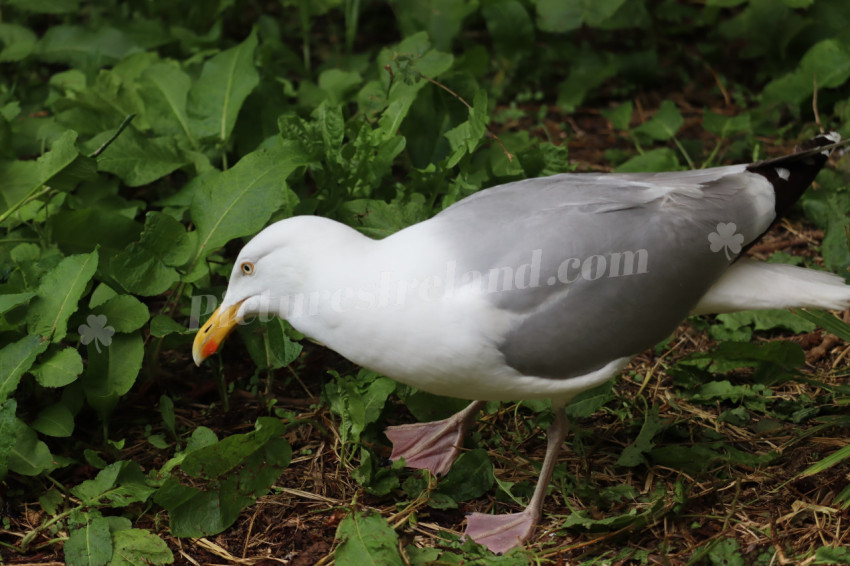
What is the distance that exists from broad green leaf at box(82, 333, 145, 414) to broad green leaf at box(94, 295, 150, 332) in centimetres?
6

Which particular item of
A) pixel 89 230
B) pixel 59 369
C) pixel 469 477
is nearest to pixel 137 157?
pixel 89 230

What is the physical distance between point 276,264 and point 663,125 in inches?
110

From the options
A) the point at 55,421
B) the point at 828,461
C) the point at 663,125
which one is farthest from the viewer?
the point at 663,125

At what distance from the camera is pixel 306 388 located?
373 cm

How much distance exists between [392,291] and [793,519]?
1.54 meters

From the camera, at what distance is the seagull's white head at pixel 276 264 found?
111 inches

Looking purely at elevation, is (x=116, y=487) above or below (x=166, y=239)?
below

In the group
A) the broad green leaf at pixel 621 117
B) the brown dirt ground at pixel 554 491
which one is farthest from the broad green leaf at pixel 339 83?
the brown dirt ground at pixel 554 491

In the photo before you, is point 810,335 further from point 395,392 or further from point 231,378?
point 231,378

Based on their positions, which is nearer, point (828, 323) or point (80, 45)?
point (828, 323)

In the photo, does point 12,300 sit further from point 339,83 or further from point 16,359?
point 339,83

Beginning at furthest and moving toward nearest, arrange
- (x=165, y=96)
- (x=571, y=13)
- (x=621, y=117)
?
(x=571, y=13) < (x=621, y=117) < (x=165, y=96)

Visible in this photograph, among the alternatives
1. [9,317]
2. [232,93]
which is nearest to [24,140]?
[232,93]

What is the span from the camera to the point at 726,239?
3.04 meters
